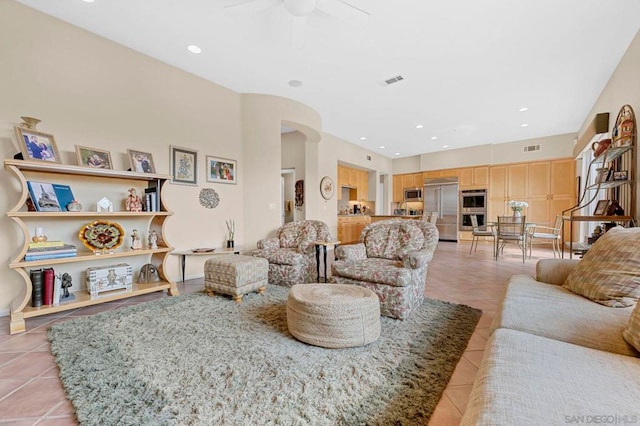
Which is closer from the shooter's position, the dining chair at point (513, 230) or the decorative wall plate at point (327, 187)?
the dining chair at point (513, 230)

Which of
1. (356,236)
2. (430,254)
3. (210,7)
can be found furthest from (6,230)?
(356,236)

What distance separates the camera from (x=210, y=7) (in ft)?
8.33

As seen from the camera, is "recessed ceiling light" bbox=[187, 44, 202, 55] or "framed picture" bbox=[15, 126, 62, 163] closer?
"framed picture" bbox=[15, 126, 62, 163]

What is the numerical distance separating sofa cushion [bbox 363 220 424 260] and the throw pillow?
177 cm

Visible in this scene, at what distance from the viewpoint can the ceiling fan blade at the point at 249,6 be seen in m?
2.29

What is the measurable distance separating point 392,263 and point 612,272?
155cm

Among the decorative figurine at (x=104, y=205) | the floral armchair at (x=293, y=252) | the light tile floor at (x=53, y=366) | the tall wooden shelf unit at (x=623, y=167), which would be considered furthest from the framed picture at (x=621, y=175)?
the decorative figurine at (x=104, y=205)

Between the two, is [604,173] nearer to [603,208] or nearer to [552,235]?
[603,208]

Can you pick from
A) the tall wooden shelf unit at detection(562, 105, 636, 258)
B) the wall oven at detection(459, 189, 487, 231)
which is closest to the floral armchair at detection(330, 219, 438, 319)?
the tall wooden shelf unit at detection(562, 105, 636, 258)

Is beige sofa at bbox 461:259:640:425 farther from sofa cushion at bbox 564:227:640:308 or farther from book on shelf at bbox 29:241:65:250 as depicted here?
book on shelf at bbox 29:241:65:250

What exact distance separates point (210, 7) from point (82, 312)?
314 cm

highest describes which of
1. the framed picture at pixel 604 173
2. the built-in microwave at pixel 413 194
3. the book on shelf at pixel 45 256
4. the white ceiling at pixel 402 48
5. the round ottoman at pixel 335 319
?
the white ceiling at pixel 402 48

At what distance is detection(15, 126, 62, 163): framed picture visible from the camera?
2285mm

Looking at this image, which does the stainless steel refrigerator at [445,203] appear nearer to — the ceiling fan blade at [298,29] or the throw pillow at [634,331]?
the ceiling fan blade at [298,29]
